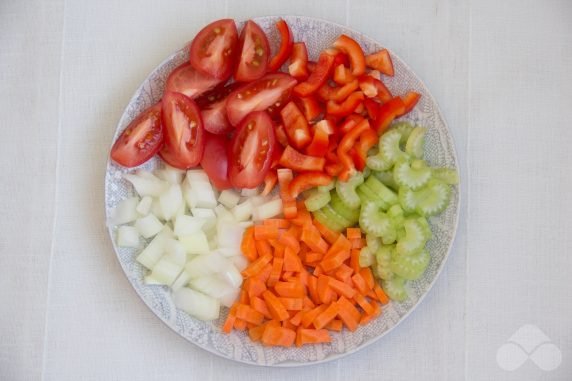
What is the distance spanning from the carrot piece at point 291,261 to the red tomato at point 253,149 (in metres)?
0.21

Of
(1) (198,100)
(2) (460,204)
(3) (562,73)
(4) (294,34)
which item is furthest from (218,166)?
(3) (562,73)

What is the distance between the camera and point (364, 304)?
5.93 feet

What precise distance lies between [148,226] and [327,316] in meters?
0.56

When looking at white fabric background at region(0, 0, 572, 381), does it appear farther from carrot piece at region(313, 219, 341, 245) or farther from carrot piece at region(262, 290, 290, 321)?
carrot piece at region(313, 219, 341, 245)

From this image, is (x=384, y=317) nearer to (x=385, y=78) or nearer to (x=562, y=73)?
(x=385, y=78)

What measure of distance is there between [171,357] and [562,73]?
4.75 feet

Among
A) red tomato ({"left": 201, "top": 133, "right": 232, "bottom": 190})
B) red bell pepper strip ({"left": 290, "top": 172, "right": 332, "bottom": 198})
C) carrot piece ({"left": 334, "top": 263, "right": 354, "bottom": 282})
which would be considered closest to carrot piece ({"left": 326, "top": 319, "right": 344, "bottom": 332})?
carrot piece ({"left": 334, "top": 263, "right": 354, "bottom": 282})

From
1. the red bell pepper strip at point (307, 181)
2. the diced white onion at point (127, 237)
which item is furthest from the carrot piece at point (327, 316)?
the diced white onion at point (127, 237)

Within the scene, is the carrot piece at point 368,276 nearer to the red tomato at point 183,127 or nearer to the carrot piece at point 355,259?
the carrot piece at point 355,259

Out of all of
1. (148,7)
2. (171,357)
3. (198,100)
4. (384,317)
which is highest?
(148,7)

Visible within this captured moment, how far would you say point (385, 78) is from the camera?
1.88m

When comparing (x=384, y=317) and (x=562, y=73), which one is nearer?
(x=384, y=317)

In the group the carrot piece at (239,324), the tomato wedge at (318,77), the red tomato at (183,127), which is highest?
the tomato wedge at (318,77)

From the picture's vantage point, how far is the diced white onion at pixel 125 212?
6.03 ft
